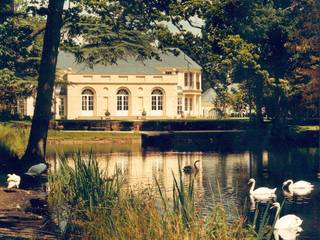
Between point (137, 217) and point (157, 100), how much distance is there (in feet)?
256

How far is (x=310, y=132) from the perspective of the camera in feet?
186

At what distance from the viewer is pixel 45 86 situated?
2647 cm

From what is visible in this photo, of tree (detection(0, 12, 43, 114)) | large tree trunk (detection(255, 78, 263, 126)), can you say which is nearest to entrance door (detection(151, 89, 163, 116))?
large tree trunk (detection(255, 78, 263, 126))

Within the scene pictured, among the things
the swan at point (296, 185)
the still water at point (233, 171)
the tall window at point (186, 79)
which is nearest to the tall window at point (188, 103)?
the tall window at point (186, 79)

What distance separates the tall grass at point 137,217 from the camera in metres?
Answer: 10.0

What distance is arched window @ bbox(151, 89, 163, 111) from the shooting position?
8812cm

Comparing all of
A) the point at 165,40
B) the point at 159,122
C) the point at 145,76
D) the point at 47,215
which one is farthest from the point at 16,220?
the point at 145,76

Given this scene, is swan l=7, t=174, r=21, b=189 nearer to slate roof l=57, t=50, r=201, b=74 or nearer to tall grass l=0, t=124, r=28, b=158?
tall grass l=0, t=124, r=28, b=158

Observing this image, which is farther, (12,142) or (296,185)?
(12,142)

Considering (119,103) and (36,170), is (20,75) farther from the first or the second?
(36,170)

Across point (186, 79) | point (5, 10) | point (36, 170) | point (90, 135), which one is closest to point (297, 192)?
point (36, 170)

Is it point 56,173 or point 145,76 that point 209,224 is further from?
point 145,76

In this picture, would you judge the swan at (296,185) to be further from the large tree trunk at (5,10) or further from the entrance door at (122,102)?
the entrance door at (122,102)

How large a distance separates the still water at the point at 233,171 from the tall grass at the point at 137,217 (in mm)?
2003
